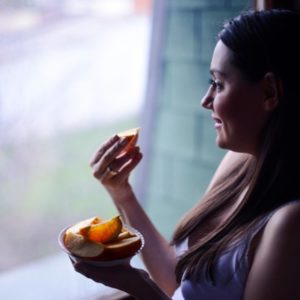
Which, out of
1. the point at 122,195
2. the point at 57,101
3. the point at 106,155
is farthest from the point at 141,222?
the point at 57,101

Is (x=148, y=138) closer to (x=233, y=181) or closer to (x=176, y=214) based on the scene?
(x=176, y=214)

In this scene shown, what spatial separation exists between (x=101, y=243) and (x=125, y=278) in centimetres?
10

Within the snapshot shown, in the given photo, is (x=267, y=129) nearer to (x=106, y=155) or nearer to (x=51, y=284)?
(x=106, y=155)

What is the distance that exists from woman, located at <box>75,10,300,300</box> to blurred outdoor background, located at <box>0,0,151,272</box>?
0.69m

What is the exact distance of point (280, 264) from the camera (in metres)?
0.94

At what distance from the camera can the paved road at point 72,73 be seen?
65.7 inches

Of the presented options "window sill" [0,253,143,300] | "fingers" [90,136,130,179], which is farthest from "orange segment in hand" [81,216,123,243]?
"window sill" [0,253,143,300]

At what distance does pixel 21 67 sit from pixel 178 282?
92 cm

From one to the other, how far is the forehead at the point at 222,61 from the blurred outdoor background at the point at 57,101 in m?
0.81

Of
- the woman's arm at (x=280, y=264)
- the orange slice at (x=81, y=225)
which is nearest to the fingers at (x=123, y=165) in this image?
the orange slice at (x=81, y=225)

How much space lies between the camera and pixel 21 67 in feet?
5.48

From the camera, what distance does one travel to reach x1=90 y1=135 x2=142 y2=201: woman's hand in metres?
1.17

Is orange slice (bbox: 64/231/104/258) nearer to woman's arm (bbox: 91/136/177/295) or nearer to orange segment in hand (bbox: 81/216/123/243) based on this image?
orange segment in hand (bbox: 81/216/123/243)

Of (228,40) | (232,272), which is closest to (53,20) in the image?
(228,40)
